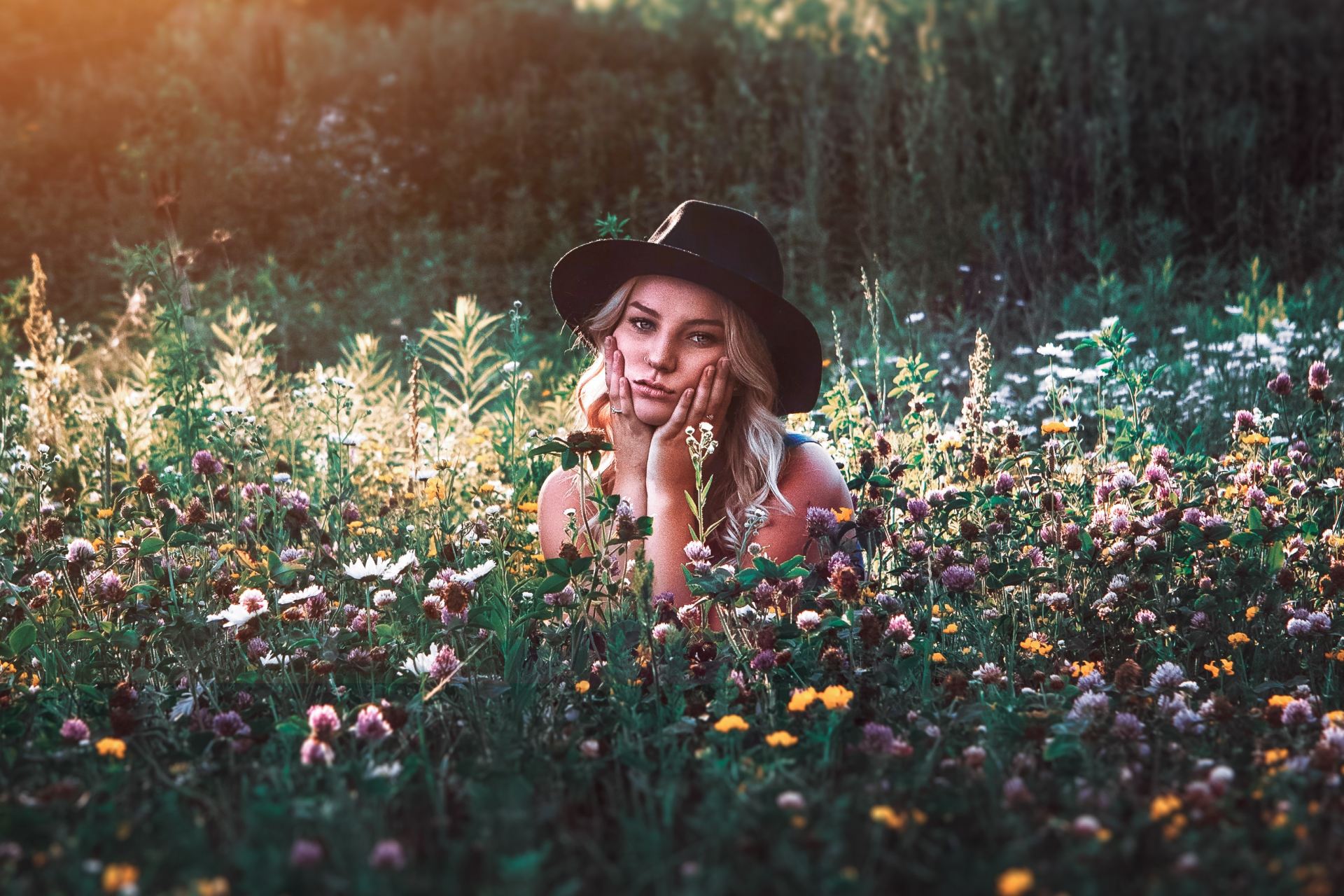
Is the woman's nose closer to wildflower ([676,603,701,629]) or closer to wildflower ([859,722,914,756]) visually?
wildflower ([676,603,701,629])

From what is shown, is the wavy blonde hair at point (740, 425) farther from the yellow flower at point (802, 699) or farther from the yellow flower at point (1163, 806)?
the yellow flower at point (1163, 806)

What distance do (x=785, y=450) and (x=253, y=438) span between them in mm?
1634

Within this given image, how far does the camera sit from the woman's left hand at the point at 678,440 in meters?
3.05

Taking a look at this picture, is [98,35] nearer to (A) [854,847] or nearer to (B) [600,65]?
(B) [600,65]

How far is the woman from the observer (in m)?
3.08

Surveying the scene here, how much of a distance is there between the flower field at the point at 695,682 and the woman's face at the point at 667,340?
38 centimetres

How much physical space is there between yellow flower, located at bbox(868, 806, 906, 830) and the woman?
1.33 m

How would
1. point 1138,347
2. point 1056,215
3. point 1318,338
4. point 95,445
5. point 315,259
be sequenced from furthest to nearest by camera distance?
→ point 315,259 < point 1056,215 < point 1138,347 < point 1318,338 < point 95,445

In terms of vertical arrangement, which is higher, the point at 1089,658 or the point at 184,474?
the point at 184,474

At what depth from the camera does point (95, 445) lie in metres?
4.55

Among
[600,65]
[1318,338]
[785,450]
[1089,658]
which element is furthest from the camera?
[600,65]

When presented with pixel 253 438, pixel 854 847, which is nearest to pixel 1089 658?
pixel 854 847

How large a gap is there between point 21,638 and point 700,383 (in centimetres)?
165

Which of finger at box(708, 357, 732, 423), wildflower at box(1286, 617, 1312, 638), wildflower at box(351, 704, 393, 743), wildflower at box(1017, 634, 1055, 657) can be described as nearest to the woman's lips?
finger at box(708, 357, 732, 423)
